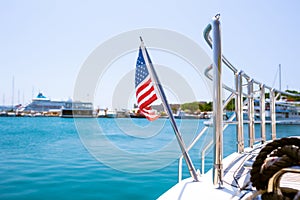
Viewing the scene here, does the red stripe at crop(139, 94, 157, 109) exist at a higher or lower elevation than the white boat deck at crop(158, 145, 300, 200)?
higher

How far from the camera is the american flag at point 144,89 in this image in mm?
1667

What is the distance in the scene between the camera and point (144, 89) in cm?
173

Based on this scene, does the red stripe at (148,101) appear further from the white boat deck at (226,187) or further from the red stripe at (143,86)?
the white boat deck at (226,187)

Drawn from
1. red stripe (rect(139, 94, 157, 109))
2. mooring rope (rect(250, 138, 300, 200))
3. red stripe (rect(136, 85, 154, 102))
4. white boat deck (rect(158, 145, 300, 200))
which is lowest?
white boat deck (rect(158, 145, 300, 200))

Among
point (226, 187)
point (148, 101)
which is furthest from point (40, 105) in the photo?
point (226, 187)

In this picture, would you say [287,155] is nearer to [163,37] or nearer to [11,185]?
[163,37]

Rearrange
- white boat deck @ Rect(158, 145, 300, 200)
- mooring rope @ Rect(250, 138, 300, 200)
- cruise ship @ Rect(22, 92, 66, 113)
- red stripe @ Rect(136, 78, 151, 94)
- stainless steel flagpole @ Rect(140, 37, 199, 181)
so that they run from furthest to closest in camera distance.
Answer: cruise ship @ Rect(22, 92, 66, 113) < red stripe @ Rect(136, 78, 151, 94) < stainless steel flagpole @ Rect(140, 37, 199, 181) < white boat deck @ Rect(158, 145, 300, 200) < mooring rope @ Rect(250, 138, 300, 200)

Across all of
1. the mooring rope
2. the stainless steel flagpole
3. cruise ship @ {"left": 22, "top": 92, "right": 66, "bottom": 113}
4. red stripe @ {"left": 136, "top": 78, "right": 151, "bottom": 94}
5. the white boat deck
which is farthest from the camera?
cruise ship @ {"left": 22, "top": 92, "right": 66, "bottom": 113}

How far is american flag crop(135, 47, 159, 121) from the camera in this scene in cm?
167

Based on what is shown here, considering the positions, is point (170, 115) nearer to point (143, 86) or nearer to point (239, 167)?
point (143, 86)

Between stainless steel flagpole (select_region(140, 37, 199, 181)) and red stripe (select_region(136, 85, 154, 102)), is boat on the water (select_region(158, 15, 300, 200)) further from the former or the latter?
red stripe (select_region(136, 85, 154, 102))

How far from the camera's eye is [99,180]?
416 cm

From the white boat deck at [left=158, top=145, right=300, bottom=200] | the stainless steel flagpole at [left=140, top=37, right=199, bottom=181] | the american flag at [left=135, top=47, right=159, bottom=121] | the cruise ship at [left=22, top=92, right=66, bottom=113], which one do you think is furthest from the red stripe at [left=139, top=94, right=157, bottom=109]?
the cruise ship at [left=22, top=92, right=66, bottom=113]

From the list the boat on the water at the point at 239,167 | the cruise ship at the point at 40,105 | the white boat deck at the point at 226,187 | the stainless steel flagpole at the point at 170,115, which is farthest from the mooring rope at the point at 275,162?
the cruise ship at the point at 40,105
